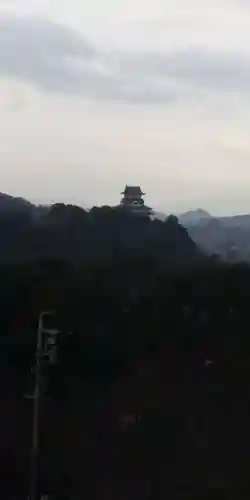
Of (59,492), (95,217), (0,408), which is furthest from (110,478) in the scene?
(95,217)

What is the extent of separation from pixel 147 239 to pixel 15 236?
456 centimetres

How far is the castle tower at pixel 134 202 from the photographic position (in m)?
25.8

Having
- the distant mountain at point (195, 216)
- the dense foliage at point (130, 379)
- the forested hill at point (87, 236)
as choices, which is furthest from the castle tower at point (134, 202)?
the distant mountain at point (195, 216)

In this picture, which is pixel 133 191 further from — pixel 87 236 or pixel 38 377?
pixel 38 377

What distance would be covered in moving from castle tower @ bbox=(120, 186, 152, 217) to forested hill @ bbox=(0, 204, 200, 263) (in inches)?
58.5

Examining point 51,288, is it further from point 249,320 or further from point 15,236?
point 15,236

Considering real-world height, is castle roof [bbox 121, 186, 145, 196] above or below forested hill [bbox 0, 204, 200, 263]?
above

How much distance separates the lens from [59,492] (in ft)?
28.7

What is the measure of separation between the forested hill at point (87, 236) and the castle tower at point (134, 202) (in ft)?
4.88

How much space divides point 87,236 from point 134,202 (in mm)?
7887

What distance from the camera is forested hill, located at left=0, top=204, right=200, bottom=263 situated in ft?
56.8

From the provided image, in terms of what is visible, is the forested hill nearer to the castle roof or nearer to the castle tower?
the castle tower

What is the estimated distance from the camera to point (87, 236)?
790 inches

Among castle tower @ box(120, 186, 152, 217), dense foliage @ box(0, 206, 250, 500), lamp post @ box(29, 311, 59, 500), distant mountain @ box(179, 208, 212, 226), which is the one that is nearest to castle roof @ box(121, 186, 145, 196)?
castle tower @ box(120, 186, 152, 217)
